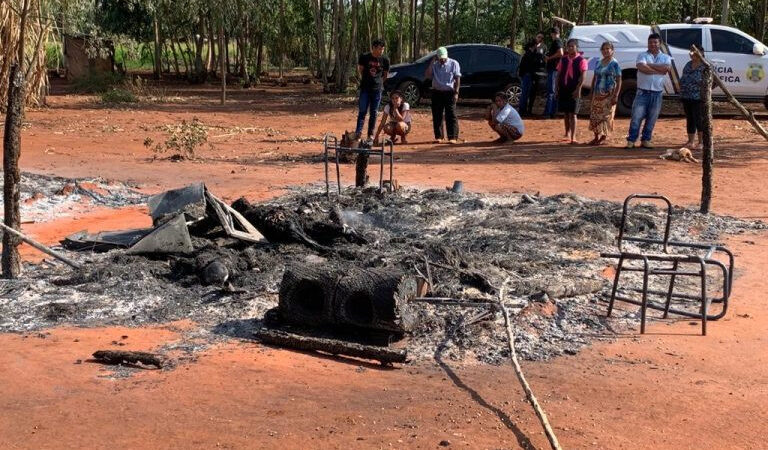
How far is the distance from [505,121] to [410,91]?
5.99 meters

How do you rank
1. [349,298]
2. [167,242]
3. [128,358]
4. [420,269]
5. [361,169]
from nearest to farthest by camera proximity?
[128,358] < [349,298] < [420,269] < [167,242] < [361,169]

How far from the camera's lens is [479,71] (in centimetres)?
2269

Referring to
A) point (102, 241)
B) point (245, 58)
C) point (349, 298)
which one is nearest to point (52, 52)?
point (245, 58)

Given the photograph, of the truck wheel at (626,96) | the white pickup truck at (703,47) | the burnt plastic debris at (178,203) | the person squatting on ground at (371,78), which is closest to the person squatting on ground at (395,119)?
the person squatting on ground at (371,78)

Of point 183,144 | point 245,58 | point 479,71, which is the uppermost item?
point 245,58

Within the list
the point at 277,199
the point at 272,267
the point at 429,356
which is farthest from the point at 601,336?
the point at 277,199

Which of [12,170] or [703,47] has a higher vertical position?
[703,47]

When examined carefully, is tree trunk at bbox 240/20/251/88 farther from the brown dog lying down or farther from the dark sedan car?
the brown dog lying down

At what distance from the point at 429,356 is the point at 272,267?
90.9 inches

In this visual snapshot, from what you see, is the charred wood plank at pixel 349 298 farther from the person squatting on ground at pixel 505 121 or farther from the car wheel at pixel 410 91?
the car wheel at pixel 410 91

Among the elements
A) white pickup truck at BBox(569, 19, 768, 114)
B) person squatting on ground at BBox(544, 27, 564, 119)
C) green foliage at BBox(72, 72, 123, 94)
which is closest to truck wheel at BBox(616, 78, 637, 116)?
white pickup truck at BBox(569, 19, 768, 114)

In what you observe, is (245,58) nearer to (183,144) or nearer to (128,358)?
(183,144)

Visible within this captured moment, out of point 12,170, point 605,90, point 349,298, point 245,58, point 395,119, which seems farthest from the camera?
point 245,58

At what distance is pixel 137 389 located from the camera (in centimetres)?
545
